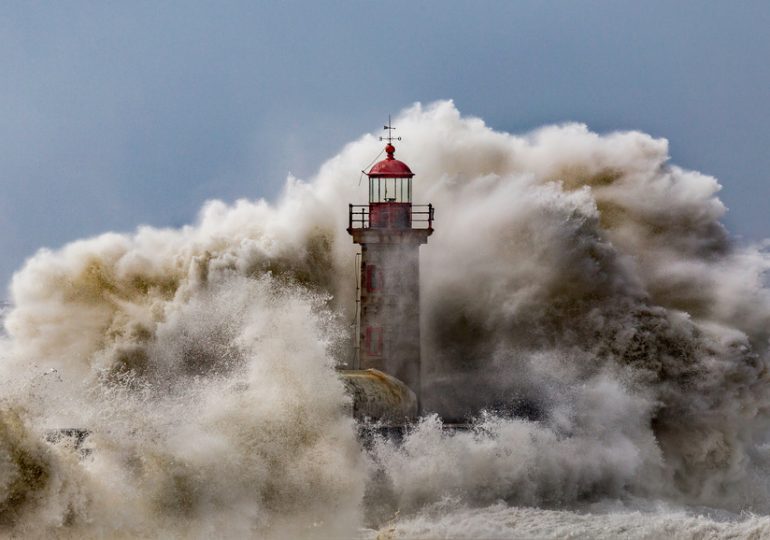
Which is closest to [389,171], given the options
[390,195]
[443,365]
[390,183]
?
[390,183]

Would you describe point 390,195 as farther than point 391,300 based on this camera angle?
Yes

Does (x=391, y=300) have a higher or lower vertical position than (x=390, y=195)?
lower

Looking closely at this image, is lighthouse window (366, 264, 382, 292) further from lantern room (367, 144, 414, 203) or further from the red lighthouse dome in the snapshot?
the red lighthouse dome

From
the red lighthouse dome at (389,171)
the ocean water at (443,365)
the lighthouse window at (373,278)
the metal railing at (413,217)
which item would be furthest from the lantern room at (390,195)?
the ocean water at (443,365)

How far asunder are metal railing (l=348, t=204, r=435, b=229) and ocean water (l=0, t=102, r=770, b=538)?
714 mm

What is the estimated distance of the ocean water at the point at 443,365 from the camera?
15.3 m

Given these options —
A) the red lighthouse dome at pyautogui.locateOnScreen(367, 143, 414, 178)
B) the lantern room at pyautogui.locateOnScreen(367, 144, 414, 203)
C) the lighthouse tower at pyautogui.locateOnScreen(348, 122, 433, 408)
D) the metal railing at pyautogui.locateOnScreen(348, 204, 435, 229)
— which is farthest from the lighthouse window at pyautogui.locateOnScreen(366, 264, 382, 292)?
the red lighthouse dome at pyautogui.locateOnScreen(367, 143, 414, 178)

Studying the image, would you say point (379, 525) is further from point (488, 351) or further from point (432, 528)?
point (488, 351)

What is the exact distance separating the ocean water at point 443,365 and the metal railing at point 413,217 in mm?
714

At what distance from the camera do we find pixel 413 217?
23.1 meters

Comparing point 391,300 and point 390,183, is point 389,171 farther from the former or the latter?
point 391,300

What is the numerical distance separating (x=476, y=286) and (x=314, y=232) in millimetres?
3499

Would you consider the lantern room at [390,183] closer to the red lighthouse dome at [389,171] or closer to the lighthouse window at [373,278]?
the red lighthouse dome at [389,171]

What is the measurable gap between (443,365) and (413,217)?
2816mm
